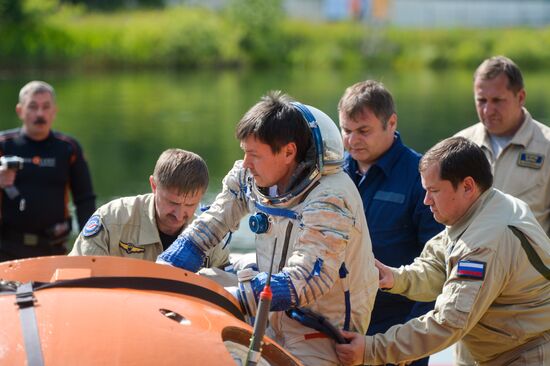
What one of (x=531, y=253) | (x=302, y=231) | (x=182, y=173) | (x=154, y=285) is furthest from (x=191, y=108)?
(x=154, y=285)

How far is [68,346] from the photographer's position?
87.6 inches

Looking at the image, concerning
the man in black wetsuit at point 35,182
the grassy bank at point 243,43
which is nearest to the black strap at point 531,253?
the man in black wetsuit at point 35,182

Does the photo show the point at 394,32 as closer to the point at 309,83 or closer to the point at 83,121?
the point at 309,83

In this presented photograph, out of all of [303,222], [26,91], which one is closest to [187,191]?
[303,222]

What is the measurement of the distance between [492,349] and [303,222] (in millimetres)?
1045

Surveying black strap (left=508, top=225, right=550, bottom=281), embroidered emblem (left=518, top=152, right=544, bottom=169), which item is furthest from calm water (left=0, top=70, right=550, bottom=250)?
black strap (left=508, top=225, right=550, bottom=281)

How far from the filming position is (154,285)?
2.60 m

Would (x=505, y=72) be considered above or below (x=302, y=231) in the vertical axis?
above

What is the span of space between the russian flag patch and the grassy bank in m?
48.8

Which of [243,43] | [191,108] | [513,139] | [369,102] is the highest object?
[369,102]

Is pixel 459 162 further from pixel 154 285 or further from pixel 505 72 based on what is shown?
pixel 505 72

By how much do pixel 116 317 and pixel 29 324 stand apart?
0.22m

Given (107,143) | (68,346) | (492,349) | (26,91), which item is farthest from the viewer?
(107,143)

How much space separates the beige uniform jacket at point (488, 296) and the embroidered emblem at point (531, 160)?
72.1 inches
